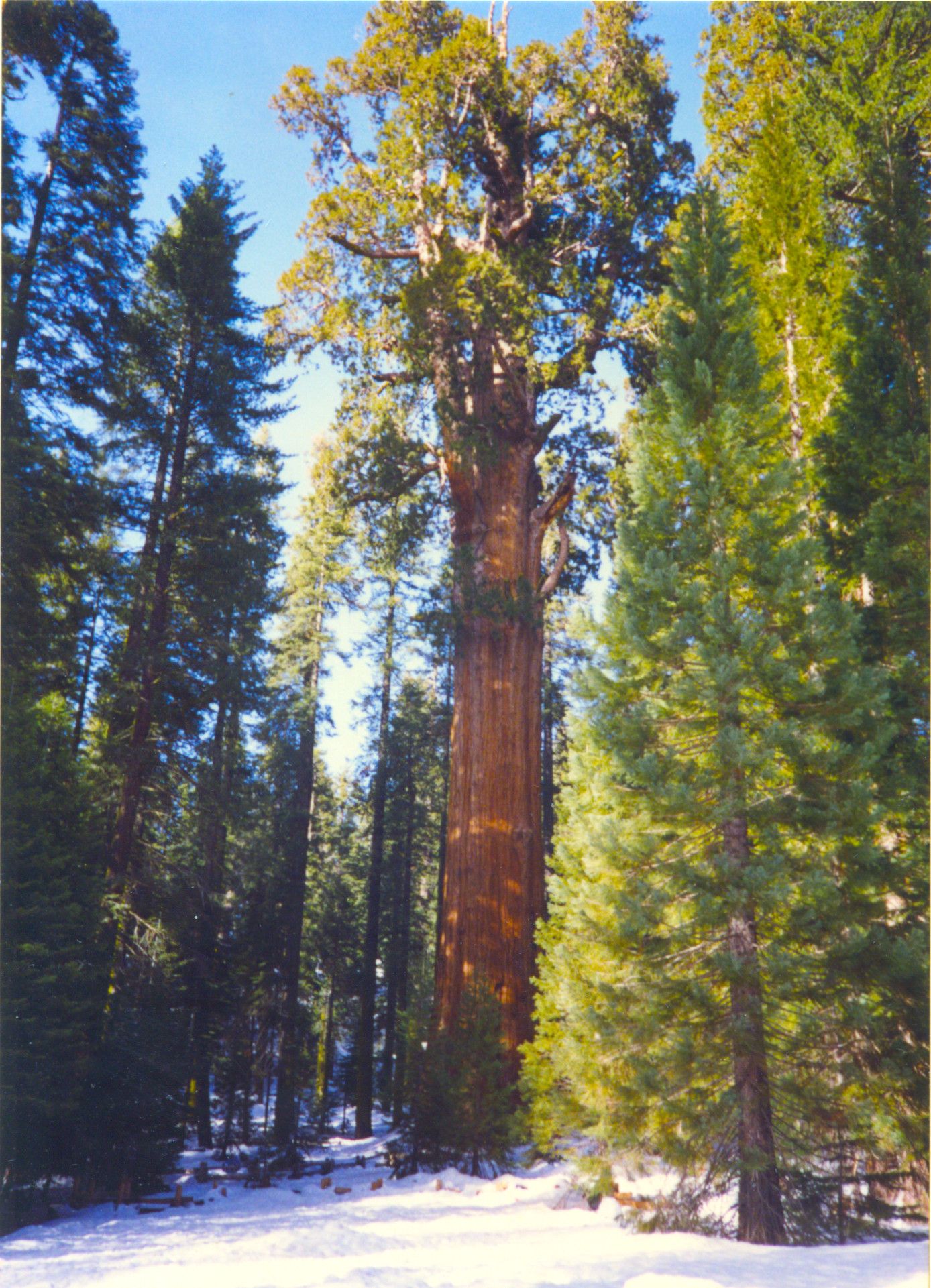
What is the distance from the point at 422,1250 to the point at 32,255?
8972 mm

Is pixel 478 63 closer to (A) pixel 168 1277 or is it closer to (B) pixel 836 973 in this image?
(B) pixel 836 973

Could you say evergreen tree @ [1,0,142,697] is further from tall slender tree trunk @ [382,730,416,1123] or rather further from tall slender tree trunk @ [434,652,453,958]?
tall slender tree trunk @ [382,730,416,1123]

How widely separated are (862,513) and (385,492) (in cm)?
704

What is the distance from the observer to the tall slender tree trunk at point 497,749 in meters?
9.45

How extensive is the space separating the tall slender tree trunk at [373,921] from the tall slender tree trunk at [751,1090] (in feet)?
40.2

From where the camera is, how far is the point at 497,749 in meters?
10.2

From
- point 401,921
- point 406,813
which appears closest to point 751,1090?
point 406,813

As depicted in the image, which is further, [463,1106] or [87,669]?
[87,669]

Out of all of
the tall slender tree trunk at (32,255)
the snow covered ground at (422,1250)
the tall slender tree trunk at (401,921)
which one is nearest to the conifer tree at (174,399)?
the tall slender tree trunk at (32,255)

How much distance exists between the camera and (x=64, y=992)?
7496mm

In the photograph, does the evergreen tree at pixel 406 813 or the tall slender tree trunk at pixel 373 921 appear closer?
the tall slender tree trunk at pixel 373 921

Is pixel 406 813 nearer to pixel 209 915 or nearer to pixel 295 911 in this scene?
pixel 295 911

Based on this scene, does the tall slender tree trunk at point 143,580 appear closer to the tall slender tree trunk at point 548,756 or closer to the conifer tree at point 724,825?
the conifer tree at point 724,825

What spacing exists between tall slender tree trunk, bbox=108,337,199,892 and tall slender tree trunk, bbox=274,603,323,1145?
6488mm
